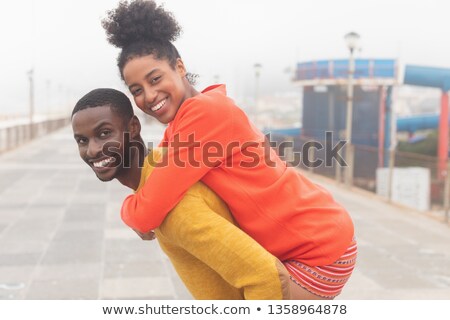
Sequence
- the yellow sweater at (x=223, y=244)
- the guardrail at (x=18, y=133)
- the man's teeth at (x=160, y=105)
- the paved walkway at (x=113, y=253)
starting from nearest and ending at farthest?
the yellow sweater at (x=223, y=244) → the man's teeth at (x=160, y=105) → the paved walkway at (x=113, y=253) → the guardrail at (x=18, y=133)

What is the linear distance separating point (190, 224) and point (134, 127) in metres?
0.41

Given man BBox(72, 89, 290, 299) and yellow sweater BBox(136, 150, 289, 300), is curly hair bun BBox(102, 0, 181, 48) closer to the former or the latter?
man BBox(72, 89, 290, 299)

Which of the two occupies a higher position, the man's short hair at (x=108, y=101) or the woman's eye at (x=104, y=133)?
the man's short hair at (x=108, y=101)

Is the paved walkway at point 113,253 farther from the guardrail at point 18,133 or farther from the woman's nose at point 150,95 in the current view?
the guardrail at point 18,133

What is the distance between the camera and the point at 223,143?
1.69m

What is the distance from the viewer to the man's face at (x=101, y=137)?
176 cm

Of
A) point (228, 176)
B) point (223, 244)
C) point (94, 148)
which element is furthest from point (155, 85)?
point (223, 244)

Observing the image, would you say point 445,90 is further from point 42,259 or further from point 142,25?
point 142,25

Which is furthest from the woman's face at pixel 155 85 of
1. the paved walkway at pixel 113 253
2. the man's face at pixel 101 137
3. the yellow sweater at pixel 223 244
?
the paved walkway at pixel 113 253

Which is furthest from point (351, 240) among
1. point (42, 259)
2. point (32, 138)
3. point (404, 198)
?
point (32, 138)

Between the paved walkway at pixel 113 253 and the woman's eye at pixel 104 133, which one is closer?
the woman's eye at pixel 104 133

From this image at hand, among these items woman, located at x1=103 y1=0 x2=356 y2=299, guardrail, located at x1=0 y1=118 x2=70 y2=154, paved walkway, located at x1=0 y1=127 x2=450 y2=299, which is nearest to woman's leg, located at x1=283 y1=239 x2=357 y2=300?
woman, located at x1=103 y1=0 x2=356 y2=299

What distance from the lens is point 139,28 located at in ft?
6.11

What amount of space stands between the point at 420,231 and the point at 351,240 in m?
7.51
